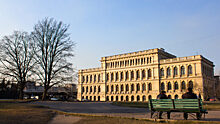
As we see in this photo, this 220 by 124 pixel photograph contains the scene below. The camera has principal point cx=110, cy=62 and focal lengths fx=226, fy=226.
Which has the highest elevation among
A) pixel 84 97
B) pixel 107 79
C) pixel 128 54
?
pixel 128 54

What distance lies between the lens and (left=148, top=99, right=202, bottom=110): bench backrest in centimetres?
1126

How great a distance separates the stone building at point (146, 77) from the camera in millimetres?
66812

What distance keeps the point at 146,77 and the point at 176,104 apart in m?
64.3

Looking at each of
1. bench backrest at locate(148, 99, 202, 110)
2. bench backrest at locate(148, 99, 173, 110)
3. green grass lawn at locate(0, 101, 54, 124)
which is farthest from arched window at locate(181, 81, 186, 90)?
bench backrest at locate(148, 99, 202, 110)

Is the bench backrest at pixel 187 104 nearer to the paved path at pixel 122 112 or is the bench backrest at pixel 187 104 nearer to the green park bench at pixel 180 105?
the green park bench at pixel 180 105

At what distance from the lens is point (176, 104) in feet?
39.1

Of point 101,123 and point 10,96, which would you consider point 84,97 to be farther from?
point 101,123

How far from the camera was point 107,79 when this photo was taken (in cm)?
8725

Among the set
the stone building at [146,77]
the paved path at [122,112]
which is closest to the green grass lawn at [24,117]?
the paved path at [122,112]

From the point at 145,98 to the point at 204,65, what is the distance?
21063 millimetres

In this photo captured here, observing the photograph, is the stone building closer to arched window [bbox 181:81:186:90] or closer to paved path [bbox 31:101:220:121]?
arched window [bbox 181:81:186:90]

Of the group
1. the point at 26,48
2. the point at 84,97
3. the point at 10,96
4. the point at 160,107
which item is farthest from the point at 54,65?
the point at 84,97

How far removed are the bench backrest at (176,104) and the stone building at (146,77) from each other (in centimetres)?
5277

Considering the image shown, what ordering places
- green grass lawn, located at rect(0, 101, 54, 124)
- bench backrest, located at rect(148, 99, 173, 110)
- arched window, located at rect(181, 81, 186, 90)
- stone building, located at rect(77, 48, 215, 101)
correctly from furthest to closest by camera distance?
arched window, located at rect(181, 81, 186, 90) < stone building, located at rect(77, 48, 215, 101) < bench backrest, located at rect(148, 99, 173, 110) < green grass lawn, located at rect(0, 101, 54, 124)
